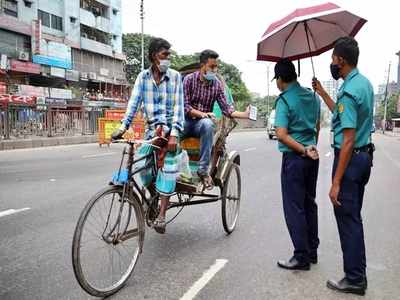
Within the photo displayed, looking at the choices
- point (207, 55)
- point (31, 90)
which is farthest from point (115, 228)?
point (31, 90)

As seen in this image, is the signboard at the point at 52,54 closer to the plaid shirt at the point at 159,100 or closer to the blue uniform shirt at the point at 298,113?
the plaid shirt at the point at 159,100

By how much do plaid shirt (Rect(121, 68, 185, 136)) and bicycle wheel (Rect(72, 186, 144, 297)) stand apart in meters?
0.83

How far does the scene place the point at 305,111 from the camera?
3.65m

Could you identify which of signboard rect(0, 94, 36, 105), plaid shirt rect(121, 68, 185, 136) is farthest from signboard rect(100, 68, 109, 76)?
plaid shirt rect(121, 68, 185, 136)

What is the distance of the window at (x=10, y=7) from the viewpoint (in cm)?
3481

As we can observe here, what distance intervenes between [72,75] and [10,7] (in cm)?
791

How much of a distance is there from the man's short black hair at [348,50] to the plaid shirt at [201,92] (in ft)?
5.72

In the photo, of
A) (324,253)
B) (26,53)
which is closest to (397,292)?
(324,253)

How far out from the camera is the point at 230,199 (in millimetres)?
5082

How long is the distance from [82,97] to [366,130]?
122 feet

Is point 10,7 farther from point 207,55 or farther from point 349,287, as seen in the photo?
point 349,287

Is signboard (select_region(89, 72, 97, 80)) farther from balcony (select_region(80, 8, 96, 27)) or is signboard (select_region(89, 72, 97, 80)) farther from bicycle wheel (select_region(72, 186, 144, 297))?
bicycle wheel (select_region(72, 186, 144, 297))

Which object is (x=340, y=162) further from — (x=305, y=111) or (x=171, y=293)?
(x=171, y=293)

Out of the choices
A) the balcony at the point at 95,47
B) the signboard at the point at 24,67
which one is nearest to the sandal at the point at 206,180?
the signboard at the point at 24,67
